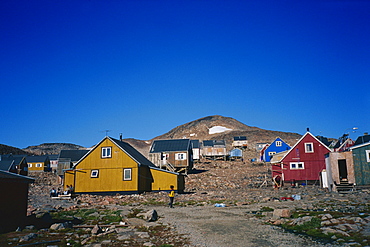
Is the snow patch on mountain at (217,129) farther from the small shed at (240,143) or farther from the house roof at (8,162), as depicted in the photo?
the house roof at (8,162)

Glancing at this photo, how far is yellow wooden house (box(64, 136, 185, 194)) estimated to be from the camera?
113 ft

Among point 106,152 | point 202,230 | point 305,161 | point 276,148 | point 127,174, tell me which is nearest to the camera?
point 202,230

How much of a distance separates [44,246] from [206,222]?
723 centimetres

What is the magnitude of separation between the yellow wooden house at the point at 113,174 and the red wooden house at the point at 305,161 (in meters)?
14.0

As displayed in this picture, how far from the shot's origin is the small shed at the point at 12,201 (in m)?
15.2

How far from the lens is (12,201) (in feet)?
52.0

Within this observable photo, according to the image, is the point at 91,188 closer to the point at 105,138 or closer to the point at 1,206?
the point at 105,138

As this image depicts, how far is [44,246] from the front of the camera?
1146 cm

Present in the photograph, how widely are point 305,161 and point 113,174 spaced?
2297cm

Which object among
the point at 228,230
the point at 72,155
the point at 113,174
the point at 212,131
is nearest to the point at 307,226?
the point at 228,230

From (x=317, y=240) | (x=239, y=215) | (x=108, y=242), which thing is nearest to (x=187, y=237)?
(x=108, y=242)

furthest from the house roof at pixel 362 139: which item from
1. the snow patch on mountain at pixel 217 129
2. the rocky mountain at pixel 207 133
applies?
the snow patch on mountain at pixel 217 129

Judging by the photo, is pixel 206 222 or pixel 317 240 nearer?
pixel 317 240

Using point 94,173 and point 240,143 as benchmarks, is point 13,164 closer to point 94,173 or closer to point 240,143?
point 94,173
